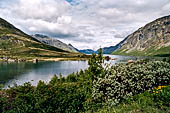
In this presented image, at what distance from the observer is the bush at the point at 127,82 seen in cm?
980

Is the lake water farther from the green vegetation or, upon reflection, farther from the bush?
the green vegetation

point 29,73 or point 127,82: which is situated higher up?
point 127,82

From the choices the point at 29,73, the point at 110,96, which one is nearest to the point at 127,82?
the point at 110,96

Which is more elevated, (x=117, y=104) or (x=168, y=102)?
(x=168, y=102)

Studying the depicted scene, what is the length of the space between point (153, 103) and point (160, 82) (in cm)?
288

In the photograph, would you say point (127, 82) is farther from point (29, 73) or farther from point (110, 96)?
point (29, 73)

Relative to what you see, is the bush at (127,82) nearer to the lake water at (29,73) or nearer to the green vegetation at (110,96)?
the green vegetation at (110,96)

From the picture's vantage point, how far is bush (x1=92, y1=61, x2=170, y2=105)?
386 inches

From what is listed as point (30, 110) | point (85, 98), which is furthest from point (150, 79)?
point (30, 110)

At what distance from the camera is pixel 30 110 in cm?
883

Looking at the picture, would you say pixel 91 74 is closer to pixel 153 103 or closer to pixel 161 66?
pixel 161 66

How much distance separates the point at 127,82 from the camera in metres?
10.0

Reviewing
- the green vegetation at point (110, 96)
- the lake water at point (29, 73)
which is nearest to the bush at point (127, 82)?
the green vegetation at point (110, 96)

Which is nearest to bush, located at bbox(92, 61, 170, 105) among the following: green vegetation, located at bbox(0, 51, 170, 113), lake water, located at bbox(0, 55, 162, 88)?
green vegetation, located at bbox(0, 51, 170, 113)
